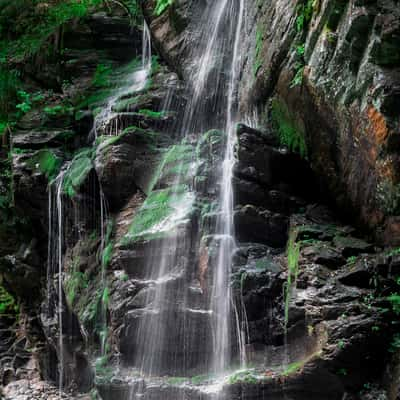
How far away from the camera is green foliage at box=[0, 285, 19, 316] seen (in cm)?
1323

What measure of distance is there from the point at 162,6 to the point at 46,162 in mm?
5544

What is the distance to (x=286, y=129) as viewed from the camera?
8727 millimetres

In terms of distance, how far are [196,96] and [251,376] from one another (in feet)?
25.3

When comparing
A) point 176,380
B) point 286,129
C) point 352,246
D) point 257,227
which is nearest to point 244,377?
point 176,380

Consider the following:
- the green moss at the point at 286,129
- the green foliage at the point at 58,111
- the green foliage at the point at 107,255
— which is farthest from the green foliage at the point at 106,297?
the green foliage at the point at 58,111

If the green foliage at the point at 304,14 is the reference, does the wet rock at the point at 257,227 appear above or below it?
below

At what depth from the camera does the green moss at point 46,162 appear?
11492 mm

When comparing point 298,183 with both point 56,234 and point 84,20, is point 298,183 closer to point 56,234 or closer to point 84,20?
point 56,234

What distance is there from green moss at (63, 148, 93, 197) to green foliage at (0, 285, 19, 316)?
4.34 m

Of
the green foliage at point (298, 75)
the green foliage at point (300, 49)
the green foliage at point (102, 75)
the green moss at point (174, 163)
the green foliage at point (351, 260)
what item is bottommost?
the green foliage at point (351, 260)

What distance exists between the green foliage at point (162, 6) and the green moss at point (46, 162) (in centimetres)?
518

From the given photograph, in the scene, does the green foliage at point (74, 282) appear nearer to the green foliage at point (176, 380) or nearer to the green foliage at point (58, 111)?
the green foliage at point (176, 380)

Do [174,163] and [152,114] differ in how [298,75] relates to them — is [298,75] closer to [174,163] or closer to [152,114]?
[174,163]

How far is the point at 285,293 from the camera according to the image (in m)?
6.75
